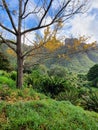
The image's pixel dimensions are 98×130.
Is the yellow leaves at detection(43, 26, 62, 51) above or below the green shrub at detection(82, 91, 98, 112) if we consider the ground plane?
above

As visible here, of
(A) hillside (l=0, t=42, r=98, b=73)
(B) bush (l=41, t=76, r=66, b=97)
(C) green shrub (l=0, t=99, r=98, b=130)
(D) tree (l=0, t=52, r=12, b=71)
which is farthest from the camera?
(D) tree (l=0, t=52, r=12, b=71)

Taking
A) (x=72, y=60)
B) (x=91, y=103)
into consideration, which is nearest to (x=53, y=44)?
(x=91, y=103)

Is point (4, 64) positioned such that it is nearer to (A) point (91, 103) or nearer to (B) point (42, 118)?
(A) point (91, 103)

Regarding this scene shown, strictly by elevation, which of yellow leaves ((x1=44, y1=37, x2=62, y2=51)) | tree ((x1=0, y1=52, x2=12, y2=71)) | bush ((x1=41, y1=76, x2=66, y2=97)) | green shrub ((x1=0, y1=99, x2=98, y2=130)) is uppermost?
tree ((x1=0, y1=52, x2=12, y2=71))

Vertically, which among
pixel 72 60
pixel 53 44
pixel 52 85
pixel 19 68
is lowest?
pixel 52 85

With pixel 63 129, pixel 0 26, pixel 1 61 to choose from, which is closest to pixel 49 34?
pixel 0 26

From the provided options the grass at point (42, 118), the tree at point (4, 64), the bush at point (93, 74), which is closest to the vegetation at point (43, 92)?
the grass at point (42, 118)

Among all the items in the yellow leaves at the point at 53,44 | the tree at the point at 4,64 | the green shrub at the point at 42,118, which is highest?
the tree at the point at 4,64

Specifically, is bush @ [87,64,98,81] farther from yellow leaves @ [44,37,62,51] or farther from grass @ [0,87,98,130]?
grass @ [0,87,98,130]

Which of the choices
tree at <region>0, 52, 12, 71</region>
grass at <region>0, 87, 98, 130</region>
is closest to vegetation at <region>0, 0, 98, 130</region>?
grass at <region>0, 87, 98, 130</region>

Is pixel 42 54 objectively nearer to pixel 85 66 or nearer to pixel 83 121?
pixel 83 121

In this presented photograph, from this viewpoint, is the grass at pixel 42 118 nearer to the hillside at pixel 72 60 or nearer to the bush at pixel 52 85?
the hillside at pixel 72 60

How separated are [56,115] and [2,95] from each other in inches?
159

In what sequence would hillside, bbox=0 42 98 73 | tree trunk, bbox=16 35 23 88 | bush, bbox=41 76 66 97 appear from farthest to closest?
bush, bbox=41 76 66 97, hillside, bbox=0 42 98 73, tree trunk, bbox=16 35 23 88
